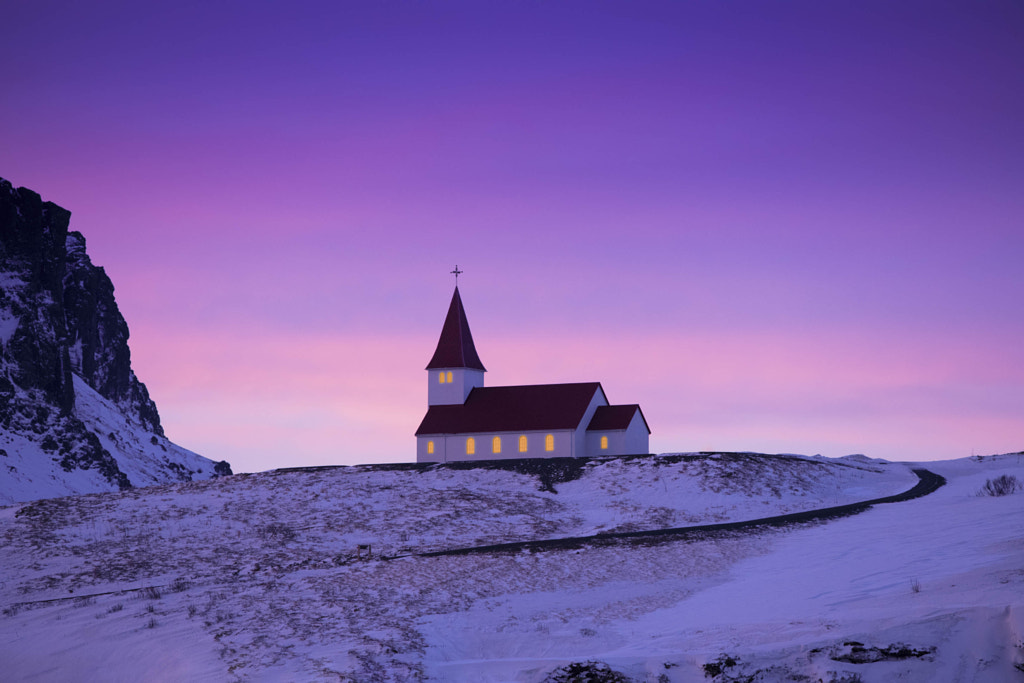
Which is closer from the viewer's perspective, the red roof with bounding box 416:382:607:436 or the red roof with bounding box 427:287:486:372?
the red roof with bounding box 416:382:607:436

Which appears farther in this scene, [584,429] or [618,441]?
[584,429]

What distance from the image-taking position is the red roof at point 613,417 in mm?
65500

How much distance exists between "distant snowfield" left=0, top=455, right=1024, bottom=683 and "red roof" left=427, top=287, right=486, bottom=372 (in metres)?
20.7

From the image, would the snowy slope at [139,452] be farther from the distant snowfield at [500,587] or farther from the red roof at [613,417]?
the distant snowfield at [500,587]

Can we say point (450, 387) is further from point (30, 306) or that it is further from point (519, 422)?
point (30, 306)

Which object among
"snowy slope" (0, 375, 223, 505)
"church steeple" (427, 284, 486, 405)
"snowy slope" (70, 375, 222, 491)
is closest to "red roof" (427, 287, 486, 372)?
"church steeple" (427, 284, 486, 405)

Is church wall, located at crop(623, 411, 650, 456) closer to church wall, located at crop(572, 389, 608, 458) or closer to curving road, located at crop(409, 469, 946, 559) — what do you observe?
church wall, located at crop(572, 389, 608, 458)

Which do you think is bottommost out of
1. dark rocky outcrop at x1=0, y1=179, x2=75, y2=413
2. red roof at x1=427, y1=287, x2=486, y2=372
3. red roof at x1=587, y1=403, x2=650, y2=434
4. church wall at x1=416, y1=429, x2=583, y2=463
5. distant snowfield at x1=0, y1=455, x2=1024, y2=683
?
distant snowfield at x1=0, y1=455, x2=1024, y2=683

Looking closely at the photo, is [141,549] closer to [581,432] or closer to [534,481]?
[534,481]

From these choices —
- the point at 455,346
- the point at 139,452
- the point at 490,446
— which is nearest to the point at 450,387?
the point at 455,346

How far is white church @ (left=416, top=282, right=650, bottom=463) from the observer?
212ft

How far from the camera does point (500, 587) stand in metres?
29.7

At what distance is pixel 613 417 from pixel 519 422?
630 cm

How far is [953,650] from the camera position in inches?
651
